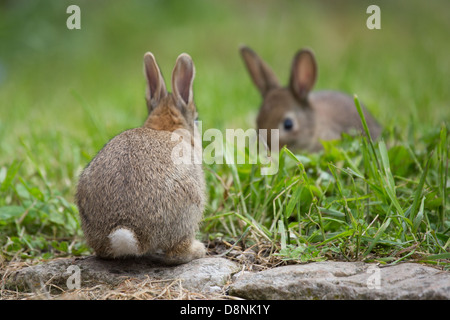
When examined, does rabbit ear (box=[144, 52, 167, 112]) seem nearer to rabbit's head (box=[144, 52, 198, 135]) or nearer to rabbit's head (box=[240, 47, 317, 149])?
rabbit's head (box=[144, 52, 198, 135])

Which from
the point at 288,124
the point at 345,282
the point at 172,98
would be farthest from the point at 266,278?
the point at 288,124

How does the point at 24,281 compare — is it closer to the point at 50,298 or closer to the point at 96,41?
the point at 50,298

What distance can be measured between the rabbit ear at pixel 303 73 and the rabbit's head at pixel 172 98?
2.56 m

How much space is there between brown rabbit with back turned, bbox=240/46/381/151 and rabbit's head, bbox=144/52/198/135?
2.09 m

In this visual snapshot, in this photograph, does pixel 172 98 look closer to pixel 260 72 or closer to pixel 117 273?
pixel 117 273

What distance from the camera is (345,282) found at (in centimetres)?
296

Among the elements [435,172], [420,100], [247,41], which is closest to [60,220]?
[435,172]

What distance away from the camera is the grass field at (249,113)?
141 inches

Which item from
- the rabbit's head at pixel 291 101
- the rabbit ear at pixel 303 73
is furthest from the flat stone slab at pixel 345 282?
the rabbit ear at pixel 303 73

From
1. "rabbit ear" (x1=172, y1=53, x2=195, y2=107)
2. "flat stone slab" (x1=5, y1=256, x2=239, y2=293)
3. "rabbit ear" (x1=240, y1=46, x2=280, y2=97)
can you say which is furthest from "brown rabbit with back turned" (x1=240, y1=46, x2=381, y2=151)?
"flat stone slab" (x1=5, y1=256, x2=239, y2=293)

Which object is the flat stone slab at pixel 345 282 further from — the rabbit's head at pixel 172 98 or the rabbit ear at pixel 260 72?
the rabbit ear at pixel 260 72

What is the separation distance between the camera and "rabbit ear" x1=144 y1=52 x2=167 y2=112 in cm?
415

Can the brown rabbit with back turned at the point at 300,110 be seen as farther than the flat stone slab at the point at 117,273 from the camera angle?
Yes

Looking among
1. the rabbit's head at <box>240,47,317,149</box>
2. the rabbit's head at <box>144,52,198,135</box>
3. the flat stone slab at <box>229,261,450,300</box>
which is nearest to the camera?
the flat stone slab at <box>229,261,450,300</box>
